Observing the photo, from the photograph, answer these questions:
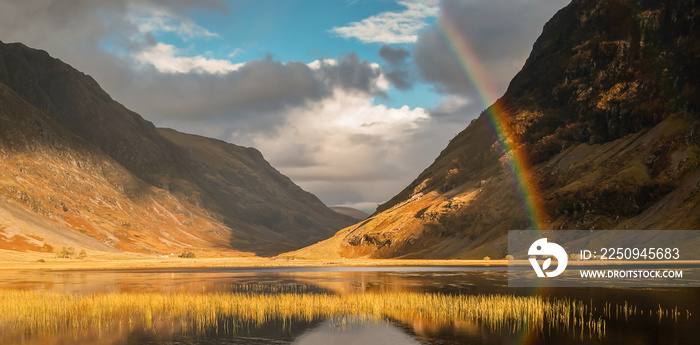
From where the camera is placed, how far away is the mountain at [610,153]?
13775 cm

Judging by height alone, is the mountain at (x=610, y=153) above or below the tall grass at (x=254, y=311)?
above

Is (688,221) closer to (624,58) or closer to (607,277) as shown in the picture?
(607,277)

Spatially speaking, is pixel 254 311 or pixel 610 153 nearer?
pixel 254 311

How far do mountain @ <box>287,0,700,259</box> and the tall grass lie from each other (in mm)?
83096

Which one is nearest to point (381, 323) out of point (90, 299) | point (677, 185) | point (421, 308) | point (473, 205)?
point (421, 308)

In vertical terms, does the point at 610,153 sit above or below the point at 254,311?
above

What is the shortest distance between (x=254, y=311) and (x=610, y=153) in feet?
454

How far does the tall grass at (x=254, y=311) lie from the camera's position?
41750mm

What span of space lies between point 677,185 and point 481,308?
10803cm

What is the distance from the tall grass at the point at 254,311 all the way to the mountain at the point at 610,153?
273ft

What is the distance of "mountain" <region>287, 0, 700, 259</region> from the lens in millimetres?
137750

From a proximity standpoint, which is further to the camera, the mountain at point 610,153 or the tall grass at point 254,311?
the mountain at point 610,153

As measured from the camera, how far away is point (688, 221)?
4441 inches

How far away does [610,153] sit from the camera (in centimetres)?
15950
